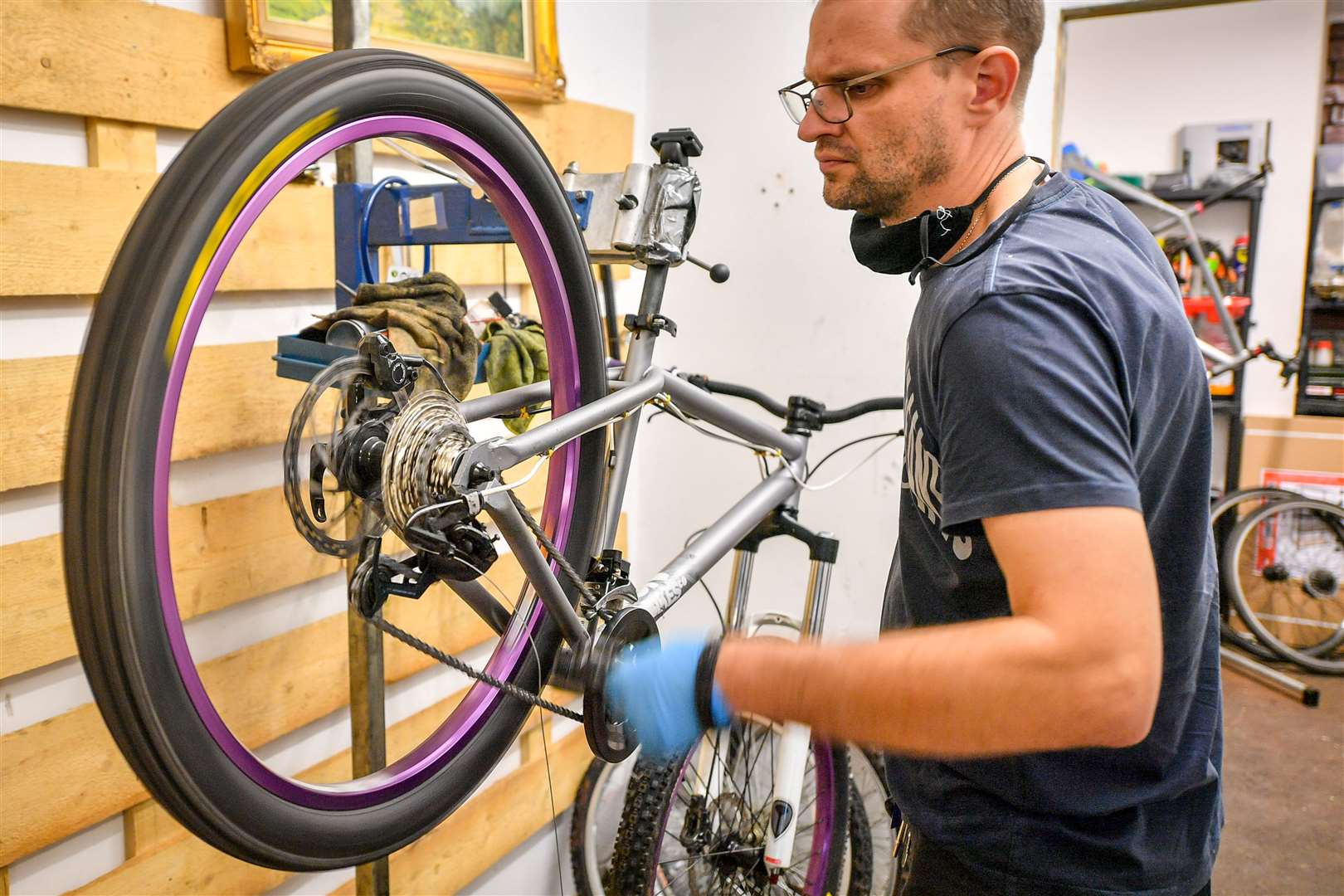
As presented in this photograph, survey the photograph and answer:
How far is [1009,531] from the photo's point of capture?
2.30 ft

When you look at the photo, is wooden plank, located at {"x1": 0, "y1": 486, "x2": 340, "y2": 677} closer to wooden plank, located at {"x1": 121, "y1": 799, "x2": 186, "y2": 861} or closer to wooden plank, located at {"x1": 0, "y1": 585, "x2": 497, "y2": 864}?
wooden plank, located at {"x1": 0, "y1": 585, "x2": 497, "y2": 864}

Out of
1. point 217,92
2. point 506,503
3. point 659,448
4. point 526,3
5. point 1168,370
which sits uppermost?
point 526,3

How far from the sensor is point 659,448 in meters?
2.56

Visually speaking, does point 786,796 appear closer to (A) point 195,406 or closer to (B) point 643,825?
(B) point 643,825

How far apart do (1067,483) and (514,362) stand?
77cm

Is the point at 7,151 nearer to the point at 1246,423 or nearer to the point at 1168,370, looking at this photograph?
the point at 1168,370

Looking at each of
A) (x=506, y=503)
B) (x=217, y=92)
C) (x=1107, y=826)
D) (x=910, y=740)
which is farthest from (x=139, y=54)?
(x=1107, y=826)

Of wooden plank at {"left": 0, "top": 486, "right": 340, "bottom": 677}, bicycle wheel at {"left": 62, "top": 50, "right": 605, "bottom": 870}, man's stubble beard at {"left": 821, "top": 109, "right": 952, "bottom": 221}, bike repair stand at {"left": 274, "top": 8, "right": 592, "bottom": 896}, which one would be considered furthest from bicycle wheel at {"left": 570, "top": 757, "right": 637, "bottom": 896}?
man's stubble beard at {"left": 821, "top": 109, "right": 952, "bottom": 221}

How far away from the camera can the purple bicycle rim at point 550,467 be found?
0.69 meters

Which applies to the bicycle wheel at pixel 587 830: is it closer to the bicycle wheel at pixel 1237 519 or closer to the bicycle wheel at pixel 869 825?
the bicycle wheel at pixel 869 825

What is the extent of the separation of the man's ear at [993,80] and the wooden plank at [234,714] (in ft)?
4.37

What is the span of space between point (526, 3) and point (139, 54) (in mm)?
840

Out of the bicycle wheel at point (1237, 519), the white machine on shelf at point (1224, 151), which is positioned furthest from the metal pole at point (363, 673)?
the white machine on shelf at point (1224, 151)

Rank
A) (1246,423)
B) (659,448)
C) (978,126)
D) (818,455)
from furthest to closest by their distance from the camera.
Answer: (1246,423), (659,448), (818,455), (978,126)
